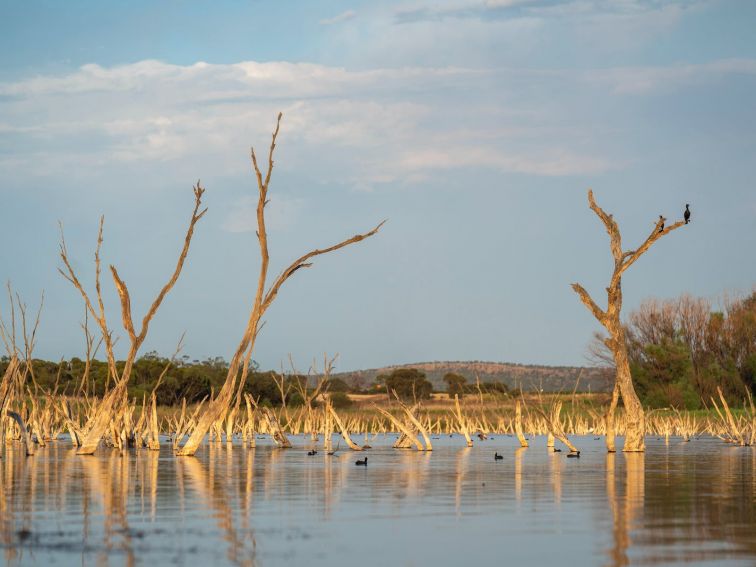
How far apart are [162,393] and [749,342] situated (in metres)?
34.2

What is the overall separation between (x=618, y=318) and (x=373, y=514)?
17.3m

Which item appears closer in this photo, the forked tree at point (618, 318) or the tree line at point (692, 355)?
the forked tree at point (618, 318)

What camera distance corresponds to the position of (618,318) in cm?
2848

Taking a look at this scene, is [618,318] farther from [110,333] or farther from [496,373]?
[496,373]

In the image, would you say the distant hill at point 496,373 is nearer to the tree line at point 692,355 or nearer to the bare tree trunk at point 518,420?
the tree line at point 692,355

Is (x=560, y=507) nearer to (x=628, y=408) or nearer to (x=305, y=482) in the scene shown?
(x=305, y=482)

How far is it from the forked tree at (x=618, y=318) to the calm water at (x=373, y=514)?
6.54 m

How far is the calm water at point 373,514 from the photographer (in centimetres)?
902

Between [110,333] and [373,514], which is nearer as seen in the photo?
[373,514]

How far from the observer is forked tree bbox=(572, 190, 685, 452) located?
90.7ft

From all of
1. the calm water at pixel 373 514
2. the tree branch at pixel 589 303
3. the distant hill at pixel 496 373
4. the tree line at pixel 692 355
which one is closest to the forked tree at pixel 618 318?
the tree branch at pixel 589 303

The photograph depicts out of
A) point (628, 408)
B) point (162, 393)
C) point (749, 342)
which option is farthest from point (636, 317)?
point (628, 408)

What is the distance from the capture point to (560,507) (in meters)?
13.1

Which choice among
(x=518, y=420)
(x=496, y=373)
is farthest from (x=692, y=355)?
(x=496, y=373)
